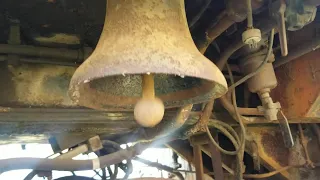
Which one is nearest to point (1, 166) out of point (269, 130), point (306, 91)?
point (306, 91)

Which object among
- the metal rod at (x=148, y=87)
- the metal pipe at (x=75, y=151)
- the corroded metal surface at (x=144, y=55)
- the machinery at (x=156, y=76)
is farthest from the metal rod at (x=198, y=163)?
the metal rod at (x=148, y=87)

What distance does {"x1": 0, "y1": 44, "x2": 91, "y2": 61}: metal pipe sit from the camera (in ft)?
3.93

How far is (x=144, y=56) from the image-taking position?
76 cm

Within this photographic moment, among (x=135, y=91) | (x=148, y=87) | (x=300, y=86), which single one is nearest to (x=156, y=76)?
(x=135, y=91)

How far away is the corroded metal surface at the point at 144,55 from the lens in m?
0.75

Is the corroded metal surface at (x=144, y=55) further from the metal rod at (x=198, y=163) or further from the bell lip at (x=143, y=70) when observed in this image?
the metal rod at (x=198, y=163)

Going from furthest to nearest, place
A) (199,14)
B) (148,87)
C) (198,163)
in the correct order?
(198,163), (199,14), (148,87)

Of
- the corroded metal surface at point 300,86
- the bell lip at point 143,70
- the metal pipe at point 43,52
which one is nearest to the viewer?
the bell lip at point 143,70

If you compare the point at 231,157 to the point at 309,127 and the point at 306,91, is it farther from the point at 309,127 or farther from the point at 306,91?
the point at 306,91

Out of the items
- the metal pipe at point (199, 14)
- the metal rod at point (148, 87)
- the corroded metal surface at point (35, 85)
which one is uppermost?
the metal pipe at point (199, 14)

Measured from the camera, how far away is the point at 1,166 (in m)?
1.05

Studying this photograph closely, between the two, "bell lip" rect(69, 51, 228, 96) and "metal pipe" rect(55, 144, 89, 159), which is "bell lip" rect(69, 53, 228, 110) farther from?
"metal pipe" rect(55, 144, 89, 159)

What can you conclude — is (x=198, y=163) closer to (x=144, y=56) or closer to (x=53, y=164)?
(x=53, y=164)

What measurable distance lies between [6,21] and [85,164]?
0.45 m
